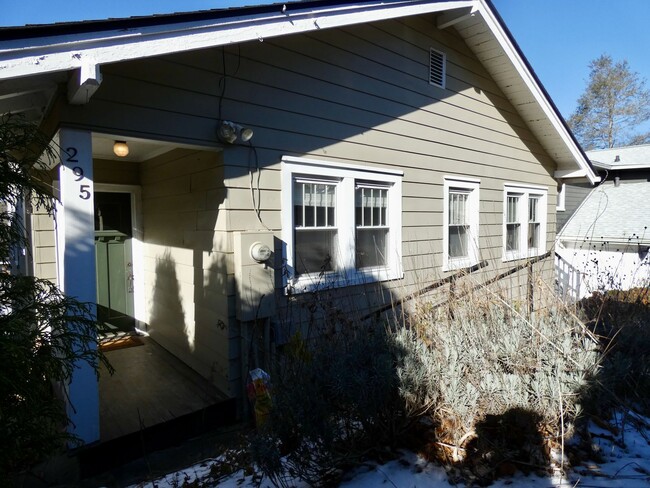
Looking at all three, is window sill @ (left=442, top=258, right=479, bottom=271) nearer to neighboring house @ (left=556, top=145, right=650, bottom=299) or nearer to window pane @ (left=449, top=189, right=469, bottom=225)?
window pane @ (left=449, top=189, right=469, bottom=225)

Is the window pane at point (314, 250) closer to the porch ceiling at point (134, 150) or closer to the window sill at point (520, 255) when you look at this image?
the porch ceiling at point (134, 150)

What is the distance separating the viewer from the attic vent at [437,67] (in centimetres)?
640

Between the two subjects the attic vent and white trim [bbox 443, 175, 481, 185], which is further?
white trim [bbox 443, 175, 481, 185]

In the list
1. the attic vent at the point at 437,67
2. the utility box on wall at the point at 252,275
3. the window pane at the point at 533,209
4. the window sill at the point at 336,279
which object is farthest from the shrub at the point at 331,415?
the window pane at the point at 533,209

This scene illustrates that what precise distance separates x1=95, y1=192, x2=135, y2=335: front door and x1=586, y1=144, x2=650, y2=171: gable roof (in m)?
13.9

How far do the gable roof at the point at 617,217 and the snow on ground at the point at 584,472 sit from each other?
11136 millimetres

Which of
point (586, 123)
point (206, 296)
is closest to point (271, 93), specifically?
point (206, 296)

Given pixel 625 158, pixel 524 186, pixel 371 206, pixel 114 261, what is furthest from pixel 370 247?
pixel 625 158

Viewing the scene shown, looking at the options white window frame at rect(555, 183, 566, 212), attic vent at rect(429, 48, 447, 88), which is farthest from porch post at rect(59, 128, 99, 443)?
white window frame at rect(555, 183, 566, 212)

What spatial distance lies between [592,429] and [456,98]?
5.61m

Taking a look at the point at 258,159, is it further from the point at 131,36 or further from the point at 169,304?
the point at 169,304

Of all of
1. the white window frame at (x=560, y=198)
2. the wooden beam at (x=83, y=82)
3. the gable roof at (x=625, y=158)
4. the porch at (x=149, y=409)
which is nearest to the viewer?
the wooden beam at (x=83, y=82)

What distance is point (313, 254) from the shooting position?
5004mm

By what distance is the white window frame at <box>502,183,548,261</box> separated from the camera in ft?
26.4
